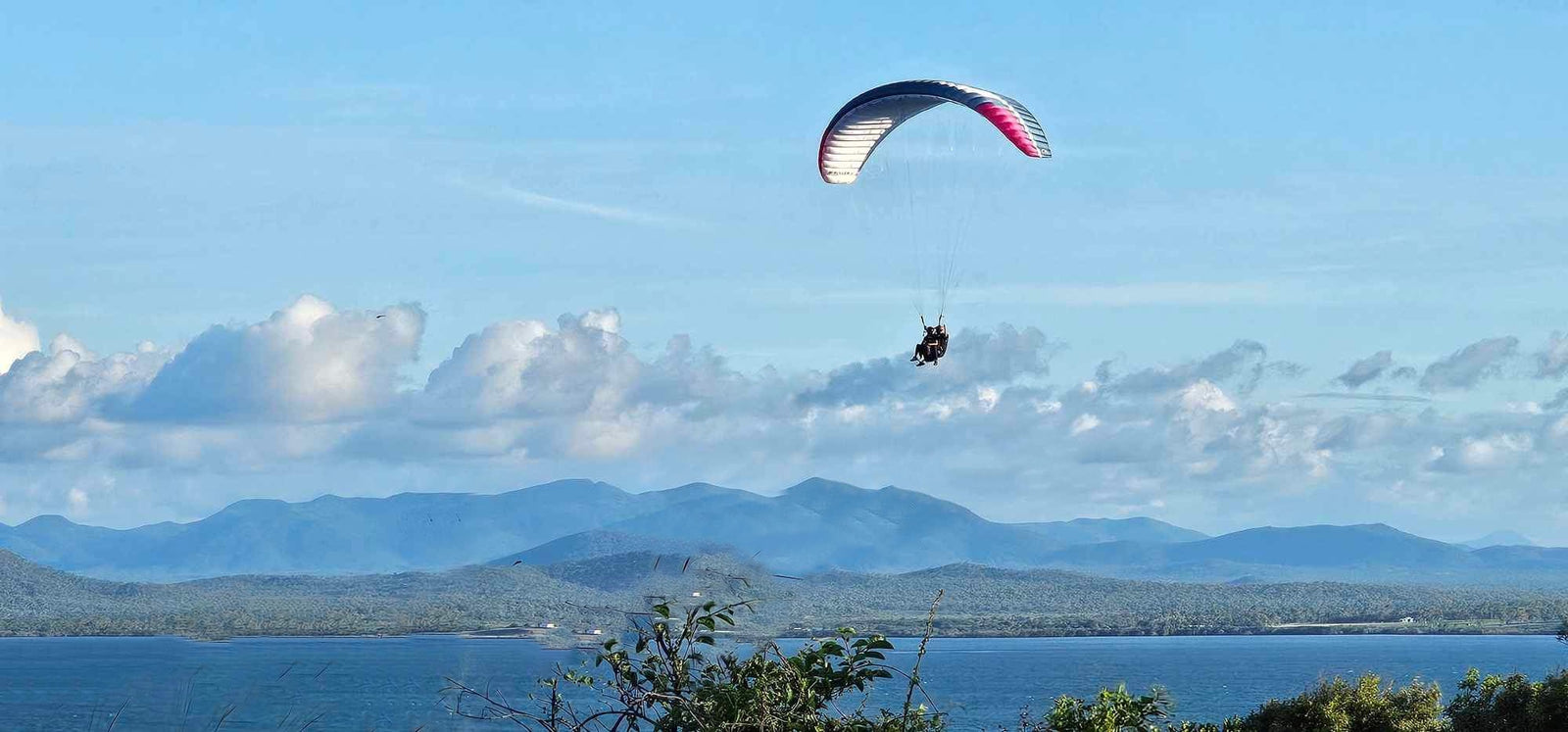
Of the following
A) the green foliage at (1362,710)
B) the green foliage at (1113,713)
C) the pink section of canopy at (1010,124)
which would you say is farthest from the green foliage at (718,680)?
the green foliage at (1362,710)

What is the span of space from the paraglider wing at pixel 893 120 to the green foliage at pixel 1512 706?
15.0 metres

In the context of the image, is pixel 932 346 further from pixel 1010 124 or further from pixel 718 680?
pixel 718 680

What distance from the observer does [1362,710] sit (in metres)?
35.7

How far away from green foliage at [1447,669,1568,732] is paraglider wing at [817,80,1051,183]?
15031 millimetres

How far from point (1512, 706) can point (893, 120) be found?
17.8 meters

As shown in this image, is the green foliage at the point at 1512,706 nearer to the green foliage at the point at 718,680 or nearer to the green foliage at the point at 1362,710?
the green foliage at the point at 1362,710

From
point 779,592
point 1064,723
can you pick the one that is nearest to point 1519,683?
point 1064,723

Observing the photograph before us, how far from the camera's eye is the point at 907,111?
111 feet

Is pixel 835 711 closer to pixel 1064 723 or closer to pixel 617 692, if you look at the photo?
pixel 617 692

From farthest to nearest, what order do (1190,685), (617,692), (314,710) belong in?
(1190,685), (617,692), (314,710)

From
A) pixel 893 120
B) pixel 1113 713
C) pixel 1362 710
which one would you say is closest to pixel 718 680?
pixel 1113 713

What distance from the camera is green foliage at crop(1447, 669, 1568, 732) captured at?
33812 mm

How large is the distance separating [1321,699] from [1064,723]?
80.2ft

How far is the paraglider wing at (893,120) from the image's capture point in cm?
3009
